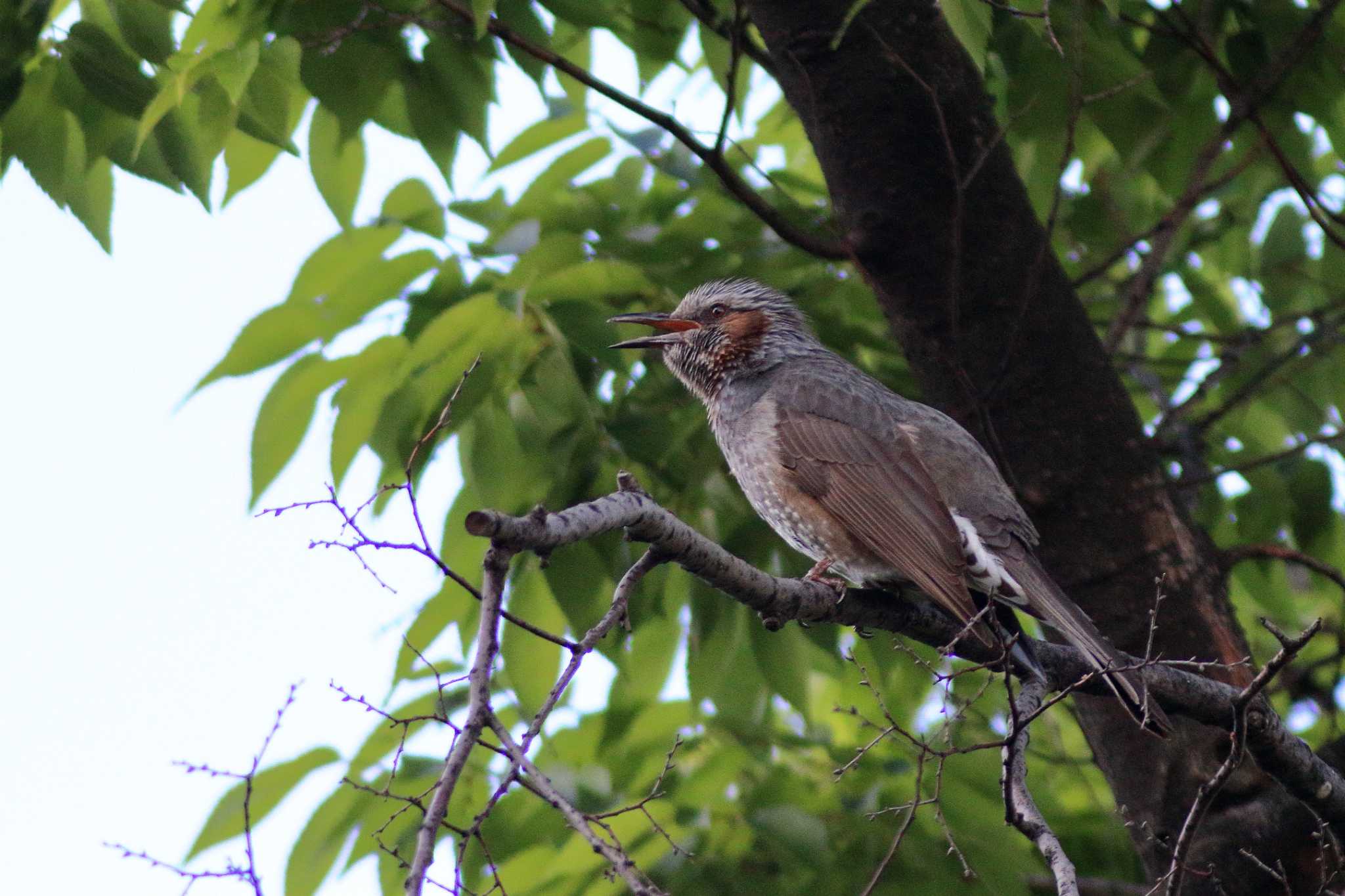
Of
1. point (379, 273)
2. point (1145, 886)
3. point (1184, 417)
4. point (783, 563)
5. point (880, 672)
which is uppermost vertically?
point (379, 273)

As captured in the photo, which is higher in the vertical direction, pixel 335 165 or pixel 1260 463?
pixel 335 165

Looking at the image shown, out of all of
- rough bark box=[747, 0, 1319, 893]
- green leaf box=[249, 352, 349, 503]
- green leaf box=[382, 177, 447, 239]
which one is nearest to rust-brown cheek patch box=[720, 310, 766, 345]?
rough bark box=[747, 0, 1319, 893]

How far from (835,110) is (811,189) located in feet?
2.54

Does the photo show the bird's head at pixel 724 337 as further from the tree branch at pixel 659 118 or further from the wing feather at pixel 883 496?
the tree branch at pixel 659 118

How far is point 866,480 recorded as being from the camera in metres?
4.72

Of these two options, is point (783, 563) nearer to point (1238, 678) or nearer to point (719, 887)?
point (719, 887)

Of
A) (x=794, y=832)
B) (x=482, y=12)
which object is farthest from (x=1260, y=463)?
(x=482, y=12)

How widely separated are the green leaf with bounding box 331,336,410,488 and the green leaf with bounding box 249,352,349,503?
88mm

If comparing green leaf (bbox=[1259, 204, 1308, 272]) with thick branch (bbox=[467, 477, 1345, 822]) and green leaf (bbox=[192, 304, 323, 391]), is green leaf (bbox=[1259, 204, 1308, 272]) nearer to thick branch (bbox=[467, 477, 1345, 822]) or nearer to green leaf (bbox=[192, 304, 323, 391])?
thick branch (bbox=[467, 477, 1345, 822])

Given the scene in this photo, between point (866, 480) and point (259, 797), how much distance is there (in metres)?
2.54

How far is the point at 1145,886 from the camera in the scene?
476 centimetres

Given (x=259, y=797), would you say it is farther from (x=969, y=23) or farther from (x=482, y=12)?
(x=969, y=23)

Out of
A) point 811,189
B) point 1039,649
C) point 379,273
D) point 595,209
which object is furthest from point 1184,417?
point 379,273

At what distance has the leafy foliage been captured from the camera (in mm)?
4273
